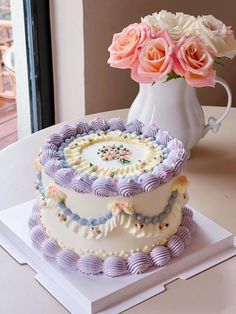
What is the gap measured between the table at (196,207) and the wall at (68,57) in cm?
30

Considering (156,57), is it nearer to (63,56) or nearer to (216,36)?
(216,36)

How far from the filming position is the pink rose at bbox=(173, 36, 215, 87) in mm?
1106

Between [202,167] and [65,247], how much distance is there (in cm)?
48

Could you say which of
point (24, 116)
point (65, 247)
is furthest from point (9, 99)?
point (65, 247)

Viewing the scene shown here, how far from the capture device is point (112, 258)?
0.90m

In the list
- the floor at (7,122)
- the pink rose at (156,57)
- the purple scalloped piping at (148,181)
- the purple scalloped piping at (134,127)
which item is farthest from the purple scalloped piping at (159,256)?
the floor at (7,122)

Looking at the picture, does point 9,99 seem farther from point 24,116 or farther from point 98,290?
point 98,290

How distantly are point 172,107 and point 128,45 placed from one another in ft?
0.59

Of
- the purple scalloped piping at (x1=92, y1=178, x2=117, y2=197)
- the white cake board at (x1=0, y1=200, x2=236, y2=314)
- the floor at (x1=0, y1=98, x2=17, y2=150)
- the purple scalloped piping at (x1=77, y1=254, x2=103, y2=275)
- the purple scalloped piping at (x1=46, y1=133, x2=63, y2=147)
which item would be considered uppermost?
the purple scalloped piping at (x1=46, y1=133, x2=63, y2=147)

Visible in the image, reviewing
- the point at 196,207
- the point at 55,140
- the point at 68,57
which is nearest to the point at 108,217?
the point at 55,140

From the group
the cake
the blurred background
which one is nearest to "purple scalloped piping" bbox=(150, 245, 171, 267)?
the cake

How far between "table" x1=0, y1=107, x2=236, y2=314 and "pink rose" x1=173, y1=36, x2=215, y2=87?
0.76ft

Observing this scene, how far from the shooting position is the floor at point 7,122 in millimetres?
2084

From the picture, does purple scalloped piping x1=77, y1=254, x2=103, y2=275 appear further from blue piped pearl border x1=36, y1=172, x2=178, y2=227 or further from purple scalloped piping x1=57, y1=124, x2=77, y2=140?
purple scalloped piping x1=57, y1=124, x2=77, y2=140
